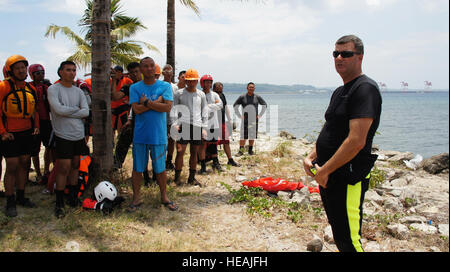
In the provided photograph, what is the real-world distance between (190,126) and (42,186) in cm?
292

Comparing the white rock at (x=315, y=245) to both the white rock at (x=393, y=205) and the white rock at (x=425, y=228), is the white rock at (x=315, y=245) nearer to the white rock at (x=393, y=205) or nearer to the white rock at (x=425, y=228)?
the white rock at (x=425, y=228)

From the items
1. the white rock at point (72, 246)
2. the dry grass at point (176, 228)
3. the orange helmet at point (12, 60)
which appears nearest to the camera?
the white rock at point (72, 246)

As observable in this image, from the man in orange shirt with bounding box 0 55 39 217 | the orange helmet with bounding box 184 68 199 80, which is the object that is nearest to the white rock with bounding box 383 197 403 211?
the orange helmet with bounding box 184 68 199 80

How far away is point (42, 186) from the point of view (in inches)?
235

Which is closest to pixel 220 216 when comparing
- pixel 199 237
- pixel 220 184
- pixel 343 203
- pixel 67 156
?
pixel 199 237

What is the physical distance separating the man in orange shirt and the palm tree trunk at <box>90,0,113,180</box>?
3.20 feet

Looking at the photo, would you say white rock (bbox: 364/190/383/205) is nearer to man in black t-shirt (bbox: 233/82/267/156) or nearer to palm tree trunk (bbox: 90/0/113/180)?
man in black t-shirt (bbox: 233/82/267/156)

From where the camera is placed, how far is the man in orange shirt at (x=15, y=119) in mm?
4516

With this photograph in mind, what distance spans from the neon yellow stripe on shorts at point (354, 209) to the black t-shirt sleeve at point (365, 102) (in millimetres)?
595

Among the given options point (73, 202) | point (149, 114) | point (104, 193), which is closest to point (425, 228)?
point (149, 114)

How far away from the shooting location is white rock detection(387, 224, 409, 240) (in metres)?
4.30

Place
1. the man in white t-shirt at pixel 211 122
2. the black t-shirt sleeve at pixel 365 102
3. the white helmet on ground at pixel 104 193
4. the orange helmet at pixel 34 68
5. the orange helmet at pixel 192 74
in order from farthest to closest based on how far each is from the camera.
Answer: the man in white t-shirt at pixel 211 122, the orange helmet at pixel 192 74, the orange helmet at pixel 34 68, the white helmet on ground at pixel 104 193, the black t-shirt sleeve at pixel 365 102

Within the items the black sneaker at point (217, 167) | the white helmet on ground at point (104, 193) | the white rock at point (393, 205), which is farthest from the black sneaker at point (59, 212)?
the white rock at point (393, 205)
